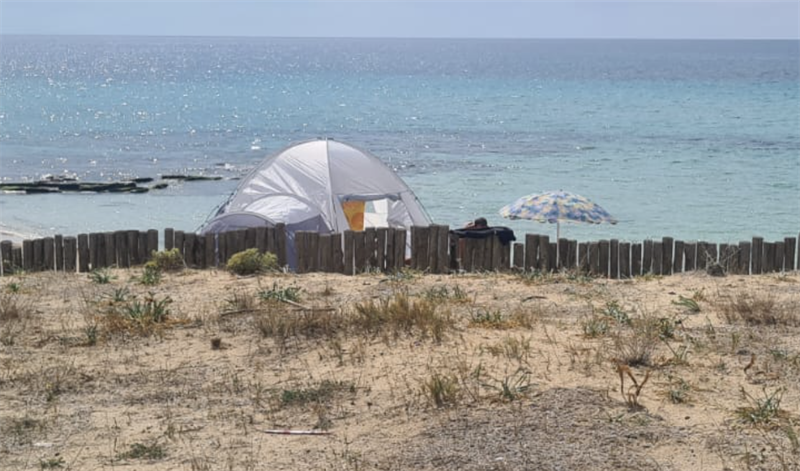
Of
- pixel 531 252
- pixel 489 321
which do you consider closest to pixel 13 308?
pixel 489 321

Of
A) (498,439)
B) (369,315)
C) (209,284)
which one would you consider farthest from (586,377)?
(209,284)

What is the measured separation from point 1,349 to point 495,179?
25181mm

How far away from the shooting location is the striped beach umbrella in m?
15.0

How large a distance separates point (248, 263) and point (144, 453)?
21.7 feet

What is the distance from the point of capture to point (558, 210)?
15.0m

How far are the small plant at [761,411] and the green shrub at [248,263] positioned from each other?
7123 mm

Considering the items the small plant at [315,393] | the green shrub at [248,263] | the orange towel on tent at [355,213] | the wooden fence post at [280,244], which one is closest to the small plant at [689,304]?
the small plant at [315,393]

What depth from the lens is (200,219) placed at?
26.7 m

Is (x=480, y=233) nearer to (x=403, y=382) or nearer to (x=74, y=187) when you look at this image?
(x=403, y=382)

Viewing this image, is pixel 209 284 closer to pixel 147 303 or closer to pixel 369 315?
pixel 147 303

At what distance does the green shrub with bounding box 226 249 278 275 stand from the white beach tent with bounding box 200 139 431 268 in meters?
2.28

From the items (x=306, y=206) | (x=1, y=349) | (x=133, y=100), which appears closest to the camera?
(x=1, y=349)

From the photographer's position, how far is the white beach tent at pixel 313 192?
16.6m

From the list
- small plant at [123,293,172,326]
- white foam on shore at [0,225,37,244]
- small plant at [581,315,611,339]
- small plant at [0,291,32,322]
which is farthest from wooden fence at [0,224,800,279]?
white foam on shore at [0,225,37,244]
